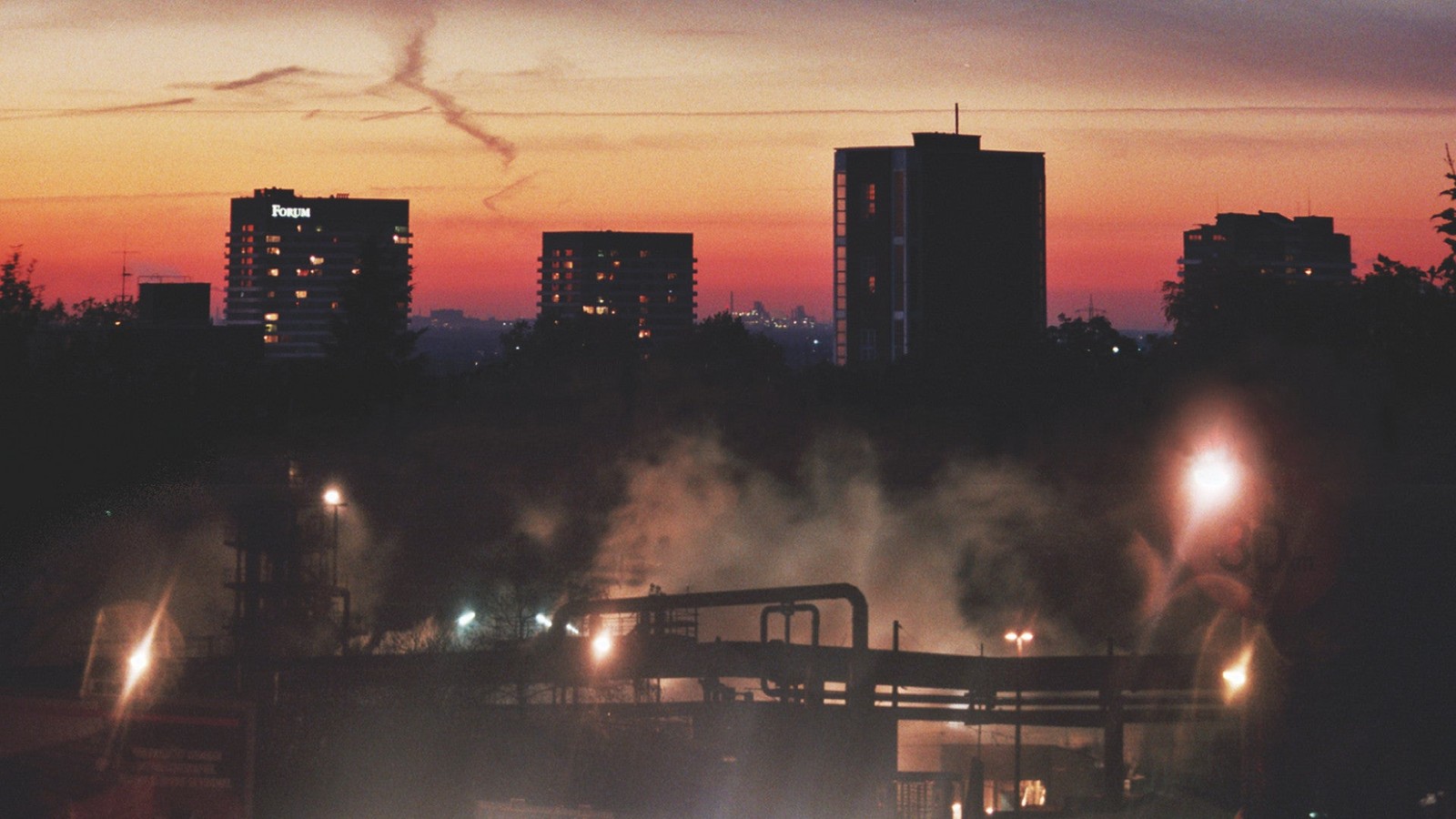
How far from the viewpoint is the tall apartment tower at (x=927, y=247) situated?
99.2 meters

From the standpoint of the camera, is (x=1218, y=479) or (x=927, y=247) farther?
(x=927, y=247)

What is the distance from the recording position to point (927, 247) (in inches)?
3915

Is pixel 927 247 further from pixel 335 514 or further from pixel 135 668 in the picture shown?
pixel 135 668

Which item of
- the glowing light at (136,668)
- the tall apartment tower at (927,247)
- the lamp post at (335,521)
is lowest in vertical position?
the glowing light at (136,668)

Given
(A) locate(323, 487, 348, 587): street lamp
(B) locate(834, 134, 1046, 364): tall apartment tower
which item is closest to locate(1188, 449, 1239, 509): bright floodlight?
(A) locate(323, 487, 348, 587): street lamp

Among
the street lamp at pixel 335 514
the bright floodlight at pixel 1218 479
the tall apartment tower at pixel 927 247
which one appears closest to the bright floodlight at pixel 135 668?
the bright floodlight at pixel 1218 479

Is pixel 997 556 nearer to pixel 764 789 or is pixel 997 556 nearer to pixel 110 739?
pixel 764 789

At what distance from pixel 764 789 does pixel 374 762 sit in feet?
26.4

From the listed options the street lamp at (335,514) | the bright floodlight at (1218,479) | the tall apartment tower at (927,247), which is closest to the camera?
the bright floodlight at (1218,479)

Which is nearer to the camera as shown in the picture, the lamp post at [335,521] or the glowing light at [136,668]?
the glowing light at [136,668]

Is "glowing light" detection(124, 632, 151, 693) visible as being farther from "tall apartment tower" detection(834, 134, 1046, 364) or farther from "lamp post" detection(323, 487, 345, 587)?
"tall apartment tower" detection(834, 134, 1046, 364)

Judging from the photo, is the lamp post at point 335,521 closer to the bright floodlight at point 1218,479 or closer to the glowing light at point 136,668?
the glowing light at point 136,668

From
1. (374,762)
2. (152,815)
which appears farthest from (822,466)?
(152,815)

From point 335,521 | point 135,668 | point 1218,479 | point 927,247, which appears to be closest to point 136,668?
point 135,668
